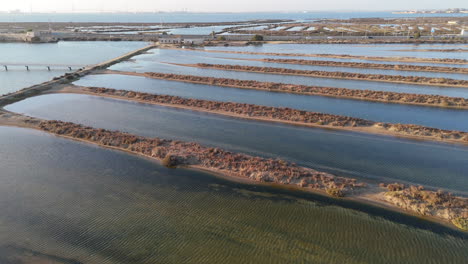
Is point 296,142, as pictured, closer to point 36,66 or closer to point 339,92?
point 339,92

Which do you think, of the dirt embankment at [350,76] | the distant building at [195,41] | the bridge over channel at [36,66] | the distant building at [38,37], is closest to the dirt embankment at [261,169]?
the dirt embankment at [350,76]

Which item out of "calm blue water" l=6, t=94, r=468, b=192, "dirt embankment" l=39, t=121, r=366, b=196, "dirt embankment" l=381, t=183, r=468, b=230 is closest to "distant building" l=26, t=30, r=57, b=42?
"calm blue water" l=6, t=94, r=468, b=192

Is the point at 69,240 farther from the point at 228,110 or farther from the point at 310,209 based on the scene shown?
the point at 228,110

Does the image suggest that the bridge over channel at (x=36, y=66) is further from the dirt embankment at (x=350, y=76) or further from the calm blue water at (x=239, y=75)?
the dirt embankment at (x=350, y=76)

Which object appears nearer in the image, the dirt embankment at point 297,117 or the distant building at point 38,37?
the dirt embankment at point 297,117

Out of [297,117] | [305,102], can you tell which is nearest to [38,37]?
[305,102]

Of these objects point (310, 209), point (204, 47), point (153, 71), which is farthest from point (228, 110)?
point (204, 47)
